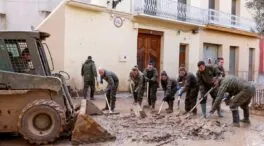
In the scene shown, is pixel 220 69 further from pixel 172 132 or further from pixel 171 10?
pixel 171 10

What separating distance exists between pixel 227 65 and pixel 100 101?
1329 cm

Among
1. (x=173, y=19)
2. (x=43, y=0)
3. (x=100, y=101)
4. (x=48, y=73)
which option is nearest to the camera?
(x=48, y=73)

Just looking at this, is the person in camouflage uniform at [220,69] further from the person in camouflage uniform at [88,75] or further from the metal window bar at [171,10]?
the metal window bar at [171,10]

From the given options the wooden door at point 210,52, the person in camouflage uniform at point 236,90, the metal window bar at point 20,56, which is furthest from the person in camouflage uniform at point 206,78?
the wooden door at point 210,52

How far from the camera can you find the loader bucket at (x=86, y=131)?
25.5 ft

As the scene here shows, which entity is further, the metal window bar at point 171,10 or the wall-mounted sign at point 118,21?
the metal window bar at point 171,10

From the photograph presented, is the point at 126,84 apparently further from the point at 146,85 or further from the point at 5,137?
the point at 5,137

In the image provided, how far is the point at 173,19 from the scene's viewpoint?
20.9m

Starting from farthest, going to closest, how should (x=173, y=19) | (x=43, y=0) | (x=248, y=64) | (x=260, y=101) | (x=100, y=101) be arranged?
(x=248, y=64) → (x=173, y=19) → (x=43, y=0) → (x=100, y=101) → (x=260, y=101)

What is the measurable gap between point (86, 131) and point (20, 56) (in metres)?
1.96

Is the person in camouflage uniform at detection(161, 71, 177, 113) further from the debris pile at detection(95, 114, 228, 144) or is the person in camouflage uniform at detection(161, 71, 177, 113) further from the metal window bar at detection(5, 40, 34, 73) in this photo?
the metal window bar at detection(5, 40, 34, 73)

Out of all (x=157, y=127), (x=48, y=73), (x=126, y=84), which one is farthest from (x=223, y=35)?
(x=48, y=73)

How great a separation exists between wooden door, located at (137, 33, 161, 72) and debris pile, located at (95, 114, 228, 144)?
931 centimetres

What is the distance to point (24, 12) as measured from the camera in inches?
750
